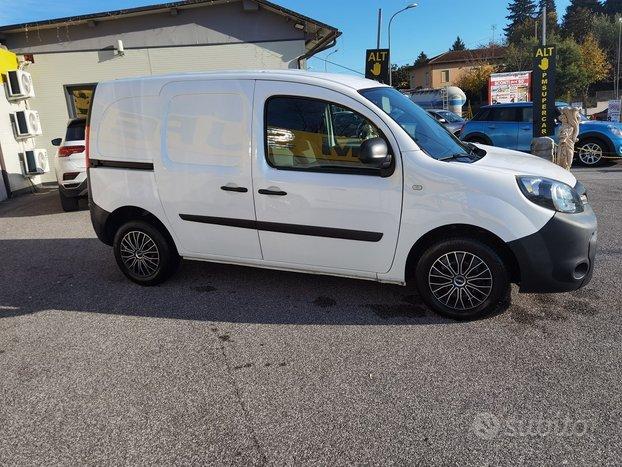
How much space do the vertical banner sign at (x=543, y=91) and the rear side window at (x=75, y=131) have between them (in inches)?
414

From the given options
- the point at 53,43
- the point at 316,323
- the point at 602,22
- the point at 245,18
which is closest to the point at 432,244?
the point at 316,323

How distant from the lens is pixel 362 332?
12.0ft

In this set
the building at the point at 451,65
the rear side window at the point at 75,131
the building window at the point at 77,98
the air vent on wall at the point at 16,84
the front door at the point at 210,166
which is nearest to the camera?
the front door at the point at 210,166

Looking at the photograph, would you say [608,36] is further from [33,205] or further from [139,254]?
[139,254]

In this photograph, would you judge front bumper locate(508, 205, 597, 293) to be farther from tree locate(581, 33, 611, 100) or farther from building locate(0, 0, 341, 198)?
tree locate(581, 33, 611, 100)

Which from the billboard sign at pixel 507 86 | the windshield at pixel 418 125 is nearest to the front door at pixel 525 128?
the windshield at pixel 418 125

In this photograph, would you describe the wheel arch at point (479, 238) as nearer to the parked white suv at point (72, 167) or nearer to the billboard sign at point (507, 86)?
the parked white suv at point (72, 167)

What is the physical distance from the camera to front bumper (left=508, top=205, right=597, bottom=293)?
343 cm

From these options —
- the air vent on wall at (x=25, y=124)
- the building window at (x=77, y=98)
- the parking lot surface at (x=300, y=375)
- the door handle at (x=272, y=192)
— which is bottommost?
the parking lot surface at (x=300, y=375)

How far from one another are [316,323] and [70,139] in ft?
23.3

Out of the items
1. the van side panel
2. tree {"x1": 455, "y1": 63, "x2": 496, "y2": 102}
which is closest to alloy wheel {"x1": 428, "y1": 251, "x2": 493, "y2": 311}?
the van side panel

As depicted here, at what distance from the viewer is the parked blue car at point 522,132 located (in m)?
12.2

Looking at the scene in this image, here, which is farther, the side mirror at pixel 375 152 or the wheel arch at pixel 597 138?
the wheel arch at pixel 597 138

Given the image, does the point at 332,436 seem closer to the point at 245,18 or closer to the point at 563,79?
the point at 245,18
